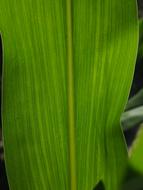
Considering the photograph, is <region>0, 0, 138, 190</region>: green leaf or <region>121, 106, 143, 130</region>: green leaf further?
<region>121, 106, 143, 130</region>: green leaf

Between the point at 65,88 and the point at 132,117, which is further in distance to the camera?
the point at 132,117

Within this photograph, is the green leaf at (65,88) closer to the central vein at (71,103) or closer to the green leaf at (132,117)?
the central vein at (71,103)

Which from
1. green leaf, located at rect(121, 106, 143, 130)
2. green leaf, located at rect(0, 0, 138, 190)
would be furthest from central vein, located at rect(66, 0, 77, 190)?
green leaf, located at rect(121, 106, 143, 130)

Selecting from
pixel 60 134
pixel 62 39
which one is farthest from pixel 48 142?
pixel 62 39

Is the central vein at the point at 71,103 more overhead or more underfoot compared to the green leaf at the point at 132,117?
more overhead

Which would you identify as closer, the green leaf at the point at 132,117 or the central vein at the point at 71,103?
the central vein at the point at 71,103

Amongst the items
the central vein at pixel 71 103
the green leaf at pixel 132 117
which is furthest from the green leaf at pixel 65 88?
the green leaf at pixel 132 117

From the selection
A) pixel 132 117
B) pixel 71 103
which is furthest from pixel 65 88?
pixel 132 117

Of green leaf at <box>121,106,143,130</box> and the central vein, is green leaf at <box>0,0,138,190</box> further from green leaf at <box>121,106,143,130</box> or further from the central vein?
green leaf at <box>121,106,143,130</box>

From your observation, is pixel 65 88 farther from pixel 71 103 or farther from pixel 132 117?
pixel 132 117

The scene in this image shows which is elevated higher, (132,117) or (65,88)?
(65,88)
